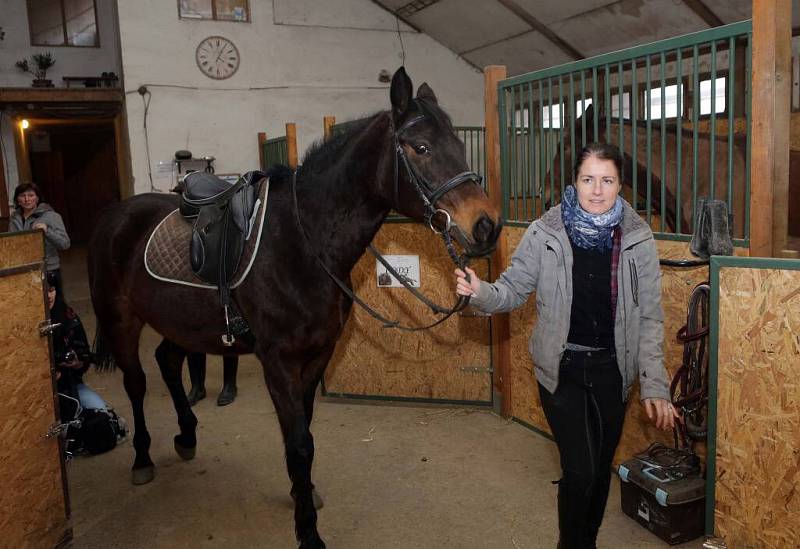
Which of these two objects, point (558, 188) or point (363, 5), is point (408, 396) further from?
point (363, 5)

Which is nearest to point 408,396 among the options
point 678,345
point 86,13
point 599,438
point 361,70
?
point 678,345

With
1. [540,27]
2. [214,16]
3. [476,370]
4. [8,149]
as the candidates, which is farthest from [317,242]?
[8,149]

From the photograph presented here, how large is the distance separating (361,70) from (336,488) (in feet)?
24.4

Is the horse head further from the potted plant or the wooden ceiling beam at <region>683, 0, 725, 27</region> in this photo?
the potted plant

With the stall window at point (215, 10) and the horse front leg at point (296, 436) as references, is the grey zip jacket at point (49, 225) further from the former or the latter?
the stall window at point (215, 10)

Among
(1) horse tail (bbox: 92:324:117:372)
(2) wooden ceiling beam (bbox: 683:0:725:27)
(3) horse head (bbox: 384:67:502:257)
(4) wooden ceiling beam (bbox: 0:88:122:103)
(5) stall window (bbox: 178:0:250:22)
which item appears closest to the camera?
(3) horse head (bbox: 384:67:502:257)

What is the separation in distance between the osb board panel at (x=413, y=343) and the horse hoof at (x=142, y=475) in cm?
130

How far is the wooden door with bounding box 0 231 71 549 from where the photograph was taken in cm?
207

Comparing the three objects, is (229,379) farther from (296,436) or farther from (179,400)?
(296,436)

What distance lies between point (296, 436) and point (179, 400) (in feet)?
4.04

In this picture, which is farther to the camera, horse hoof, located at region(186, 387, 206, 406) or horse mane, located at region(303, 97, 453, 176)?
horse hoof, located at region(186, 387, 206, 406)

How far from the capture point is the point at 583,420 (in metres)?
1.84

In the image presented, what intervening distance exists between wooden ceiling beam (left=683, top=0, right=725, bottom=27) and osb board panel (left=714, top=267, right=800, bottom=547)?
17.2 ft

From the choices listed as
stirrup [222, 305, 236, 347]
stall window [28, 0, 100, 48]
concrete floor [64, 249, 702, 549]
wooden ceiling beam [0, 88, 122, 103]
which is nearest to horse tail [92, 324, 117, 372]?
concrete floor [64, 249, 702, 549]
